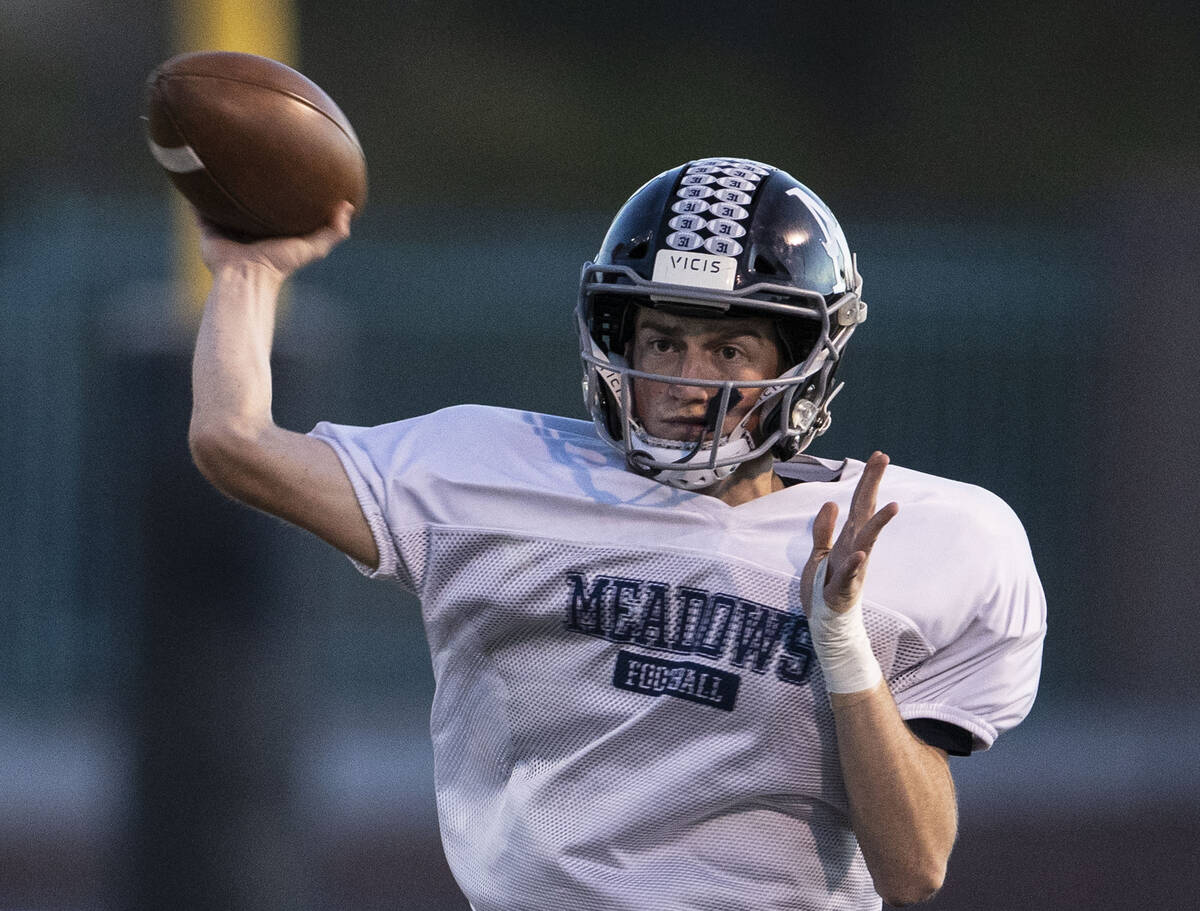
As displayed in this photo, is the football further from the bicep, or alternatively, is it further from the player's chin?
the player's chin

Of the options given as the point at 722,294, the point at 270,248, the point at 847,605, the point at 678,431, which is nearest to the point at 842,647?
the point at 847,605

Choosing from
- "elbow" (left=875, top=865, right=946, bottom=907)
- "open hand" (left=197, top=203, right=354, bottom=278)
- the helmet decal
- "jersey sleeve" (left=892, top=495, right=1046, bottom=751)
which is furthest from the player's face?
"elbow" (left=875, top=865, right=946, bottom=907)

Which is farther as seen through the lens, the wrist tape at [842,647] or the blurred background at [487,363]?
the blurred background at [487,363]

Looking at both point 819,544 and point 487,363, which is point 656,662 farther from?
point 487,363

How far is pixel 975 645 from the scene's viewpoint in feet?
7.45

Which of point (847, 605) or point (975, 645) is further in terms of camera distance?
point (975, 645)

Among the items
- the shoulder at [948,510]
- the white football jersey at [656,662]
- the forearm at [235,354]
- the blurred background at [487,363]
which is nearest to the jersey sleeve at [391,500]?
the white football jersey at [656,662]

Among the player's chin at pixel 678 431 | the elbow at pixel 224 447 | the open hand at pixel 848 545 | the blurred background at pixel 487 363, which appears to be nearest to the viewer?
the open hand at pixel 848 545

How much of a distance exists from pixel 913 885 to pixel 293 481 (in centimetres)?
93

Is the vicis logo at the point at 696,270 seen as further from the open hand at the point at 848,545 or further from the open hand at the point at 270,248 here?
the open hand at the point at 270,248

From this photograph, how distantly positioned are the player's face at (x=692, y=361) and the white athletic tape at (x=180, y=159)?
25.1 inches

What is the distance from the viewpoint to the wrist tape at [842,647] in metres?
2.09

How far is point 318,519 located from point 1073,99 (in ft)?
27.1

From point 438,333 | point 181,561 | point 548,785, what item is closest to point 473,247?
point 438,333
